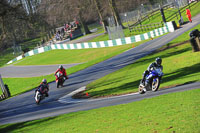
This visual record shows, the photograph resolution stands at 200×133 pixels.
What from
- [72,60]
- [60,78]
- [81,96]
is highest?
[72,60]

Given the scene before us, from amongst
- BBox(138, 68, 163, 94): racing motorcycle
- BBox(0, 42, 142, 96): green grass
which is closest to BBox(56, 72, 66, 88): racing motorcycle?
BBox(0, 42, 142, 96): green grass

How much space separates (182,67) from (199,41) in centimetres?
418

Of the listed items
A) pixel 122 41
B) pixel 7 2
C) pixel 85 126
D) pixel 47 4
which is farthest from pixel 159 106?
pixel 47 4

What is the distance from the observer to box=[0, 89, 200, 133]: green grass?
27.4 ft

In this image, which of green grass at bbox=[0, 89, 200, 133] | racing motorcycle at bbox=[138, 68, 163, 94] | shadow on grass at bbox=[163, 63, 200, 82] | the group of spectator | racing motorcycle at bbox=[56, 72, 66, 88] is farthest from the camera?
the group of spectator

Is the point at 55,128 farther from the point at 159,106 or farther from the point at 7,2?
the point at 7,2

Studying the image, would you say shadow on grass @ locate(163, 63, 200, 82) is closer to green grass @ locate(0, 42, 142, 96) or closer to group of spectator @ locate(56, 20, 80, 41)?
green grass @ locate(0, 42, 142, 96)

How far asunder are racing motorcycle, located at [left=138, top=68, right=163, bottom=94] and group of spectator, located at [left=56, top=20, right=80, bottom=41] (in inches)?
2459

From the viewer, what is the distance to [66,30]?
78562 mm

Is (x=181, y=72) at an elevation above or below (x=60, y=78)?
below

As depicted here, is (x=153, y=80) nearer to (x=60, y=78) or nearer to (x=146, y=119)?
(x=146, y=119)

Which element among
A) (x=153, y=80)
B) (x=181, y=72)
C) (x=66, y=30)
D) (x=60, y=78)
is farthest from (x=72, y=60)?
(x=153, y=80)

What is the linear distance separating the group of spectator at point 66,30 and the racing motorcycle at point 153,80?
205 feet

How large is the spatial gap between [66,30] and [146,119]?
230 ft
